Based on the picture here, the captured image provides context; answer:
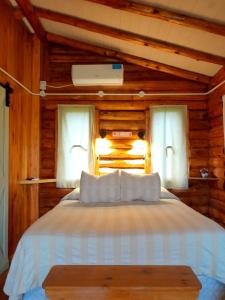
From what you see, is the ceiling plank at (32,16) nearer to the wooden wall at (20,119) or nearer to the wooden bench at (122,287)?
the wooden wall at (20,119)

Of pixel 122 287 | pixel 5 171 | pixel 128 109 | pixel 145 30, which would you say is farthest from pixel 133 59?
pixel 122 287

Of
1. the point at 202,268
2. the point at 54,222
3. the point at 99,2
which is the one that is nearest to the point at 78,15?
the point at 99,2

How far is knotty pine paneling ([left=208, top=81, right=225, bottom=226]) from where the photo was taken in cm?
376

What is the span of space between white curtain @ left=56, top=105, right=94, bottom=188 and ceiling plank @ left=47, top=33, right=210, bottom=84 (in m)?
0.83

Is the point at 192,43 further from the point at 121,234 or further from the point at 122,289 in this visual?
the point at 122,289

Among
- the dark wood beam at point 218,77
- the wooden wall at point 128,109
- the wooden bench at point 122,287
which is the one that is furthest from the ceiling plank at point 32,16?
the wooden bench at point 122,287

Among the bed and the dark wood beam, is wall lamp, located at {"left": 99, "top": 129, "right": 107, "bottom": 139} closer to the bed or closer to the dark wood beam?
the dark wood beam

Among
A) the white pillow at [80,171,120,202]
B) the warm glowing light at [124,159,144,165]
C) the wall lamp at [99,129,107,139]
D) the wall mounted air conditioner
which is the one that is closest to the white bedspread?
the white pillow at [80,171,120,202]

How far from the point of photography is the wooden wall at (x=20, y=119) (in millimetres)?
3314

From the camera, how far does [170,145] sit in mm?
4168

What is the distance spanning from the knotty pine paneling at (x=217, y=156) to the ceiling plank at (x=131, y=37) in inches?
21.8

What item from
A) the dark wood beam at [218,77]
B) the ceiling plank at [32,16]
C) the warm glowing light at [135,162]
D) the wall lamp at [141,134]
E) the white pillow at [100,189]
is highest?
the ceiling plank at [32,16]

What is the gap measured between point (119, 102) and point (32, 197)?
6.05 ft

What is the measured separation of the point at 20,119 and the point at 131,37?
1.70 m
